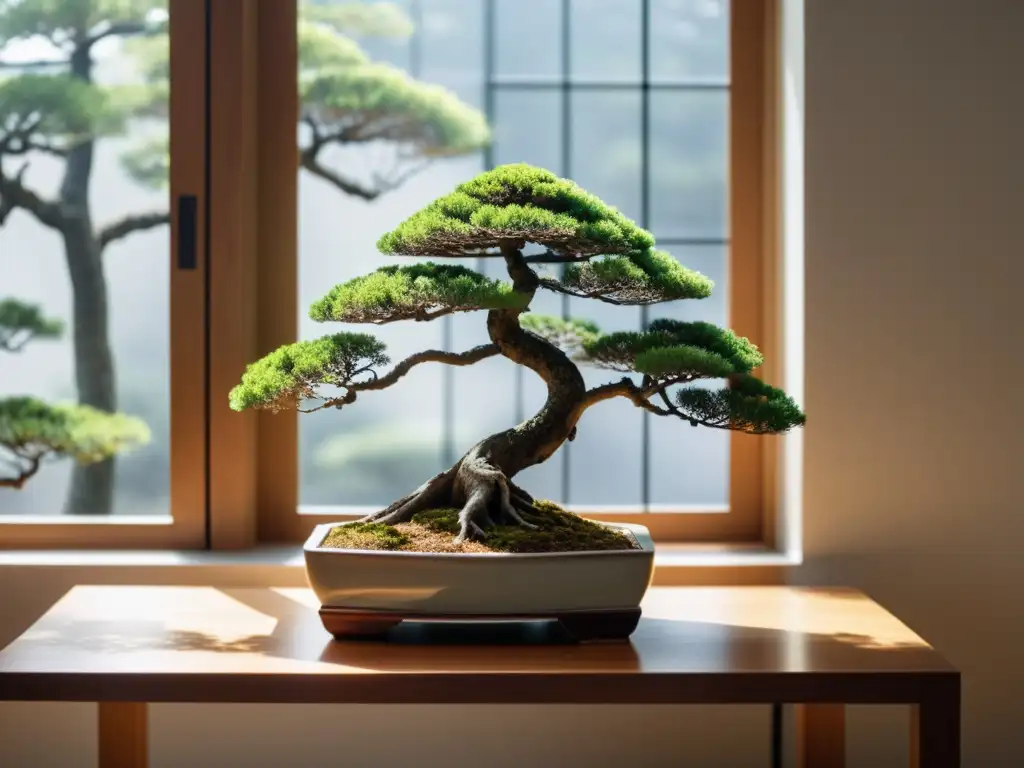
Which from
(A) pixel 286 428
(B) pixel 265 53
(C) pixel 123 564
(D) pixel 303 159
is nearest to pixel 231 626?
(C) pixel 123 564

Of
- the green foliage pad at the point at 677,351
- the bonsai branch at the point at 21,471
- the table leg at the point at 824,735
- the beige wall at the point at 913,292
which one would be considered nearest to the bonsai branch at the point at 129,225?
the bonsai branch at the point at 21,471

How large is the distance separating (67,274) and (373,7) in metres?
0.74

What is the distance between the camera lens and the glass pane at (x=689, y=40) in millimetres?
2180

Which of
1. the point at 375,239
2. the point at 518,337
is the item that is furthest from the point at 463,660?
the point at 375,239

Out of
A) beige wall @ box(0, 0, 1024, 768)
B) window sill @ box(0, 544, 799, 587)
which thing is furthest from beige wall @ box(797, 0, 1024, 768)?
window sill @ box(0, 544, 799, 587)

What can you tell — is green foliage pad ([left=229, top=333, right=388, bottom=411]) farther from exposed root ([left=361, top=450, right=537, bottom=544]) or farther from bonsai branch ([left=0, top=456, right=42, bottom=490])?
bonsai branch ([left=0, top=456, right=42, bottom=490])

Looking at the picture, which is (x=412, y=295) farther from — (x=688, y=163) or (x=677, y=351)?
(x=688, y=163)

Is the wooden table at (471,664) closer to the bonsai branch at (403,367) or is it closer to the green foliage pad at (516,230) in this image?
the bonsai branch at (403,367)

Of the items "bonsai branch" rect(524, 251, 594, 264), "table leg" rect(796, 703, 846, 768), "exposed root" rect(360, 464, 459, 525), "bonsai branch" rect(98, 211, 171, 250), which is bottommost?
"table leg" rect(796, 703, 846, 768)

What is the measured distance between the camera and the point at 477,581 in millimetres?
1527

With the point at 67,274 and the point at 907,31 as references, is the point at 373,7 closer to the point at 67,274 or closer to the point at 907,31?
the point at 67,274

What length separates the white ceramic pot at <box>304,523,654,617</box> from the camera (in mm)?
1524

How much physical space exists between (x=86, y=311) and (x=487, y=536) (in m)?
0.99

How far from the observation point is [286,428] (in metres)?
2.18
